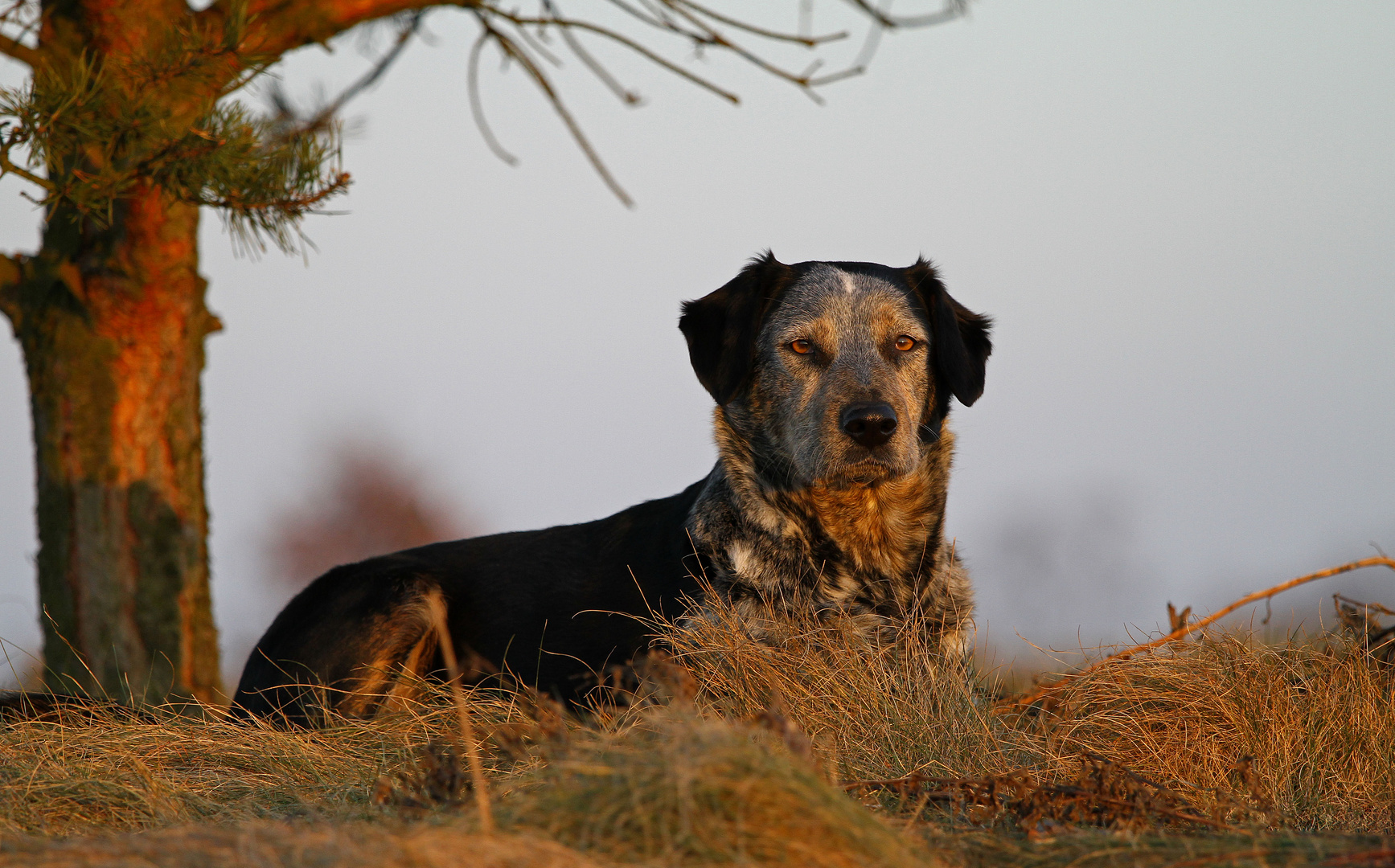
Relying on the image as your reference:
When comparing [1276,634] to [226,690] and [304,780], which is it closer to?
[304,780]

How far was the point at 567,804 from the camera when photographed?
6.75 ft

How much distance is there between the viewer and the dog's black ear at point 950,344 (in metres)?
4.98

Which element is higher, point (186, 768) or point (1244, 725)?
point (186, 768)

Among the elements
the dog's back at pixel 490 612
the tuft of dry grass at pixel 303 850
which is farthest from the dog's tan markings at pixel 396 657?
the tuft of dry grass at pixel 303 850

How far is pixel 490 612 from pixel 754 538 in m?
1.36

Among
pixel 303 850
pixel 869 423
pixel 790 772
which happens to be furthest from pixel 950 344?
pixel 303 850

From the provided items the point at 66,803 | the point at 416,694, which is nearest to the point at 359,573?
the point at 416,694

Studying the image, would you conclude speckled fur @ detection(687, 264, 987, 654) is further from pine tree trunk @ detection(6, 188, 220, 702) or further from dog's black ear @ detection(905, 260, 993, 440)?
pine tree trunk @ detection(6, 188, 220, 702)

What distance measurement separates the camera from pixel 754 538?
4773 millimetres

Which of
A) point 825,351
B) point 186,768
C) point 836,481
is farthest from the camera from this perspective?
point 825,351

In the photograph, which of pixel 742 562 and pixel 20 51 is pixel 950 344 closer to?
pixel 742 562

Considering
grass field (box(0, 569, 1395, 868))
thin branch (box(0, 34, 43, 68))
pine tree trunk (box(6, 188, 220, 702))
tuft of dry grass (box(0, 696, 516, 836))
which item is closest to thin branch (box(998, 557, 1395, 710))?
grass field (box(0, 569, 1395, 868))

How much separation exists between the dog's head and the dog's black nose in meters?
0.10

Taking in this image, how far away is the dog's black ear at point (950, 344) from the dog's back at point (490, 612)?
126 centimetres
